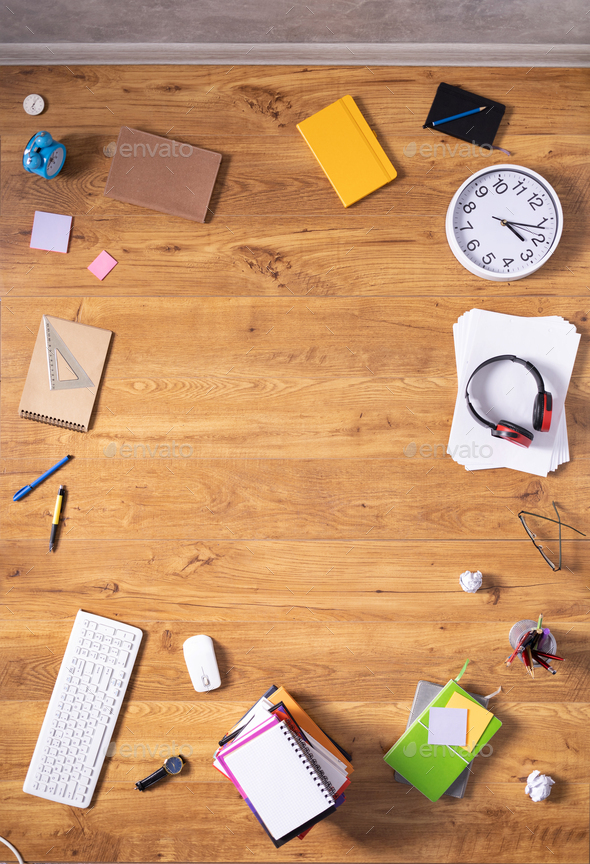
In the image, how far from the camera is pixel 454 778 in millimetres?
1378

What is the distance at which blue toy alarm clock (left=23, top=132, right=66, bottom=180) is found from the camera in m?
1.40

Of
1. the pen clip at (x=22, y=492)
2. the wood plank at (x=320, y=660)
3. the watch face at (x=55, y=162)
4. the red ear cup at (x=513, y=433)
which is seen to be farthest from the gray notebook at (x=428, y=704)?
the watch face at (x=55, y=162)

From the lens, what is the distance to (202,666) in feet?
4.65

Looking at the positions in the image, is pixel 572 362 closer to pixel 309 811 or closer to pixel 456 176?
pixel 456 176

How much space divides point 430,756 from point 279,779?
0.45 m

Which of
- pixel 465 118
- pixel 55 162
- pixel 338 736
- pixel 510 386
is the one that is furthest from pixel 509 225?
pixel 338 736

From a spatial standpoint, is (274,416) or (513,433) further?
(274,416)

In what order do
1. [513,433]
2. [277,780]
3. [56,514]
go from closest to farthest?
1. [277,780]
2. [513,433]
3. [56,514]

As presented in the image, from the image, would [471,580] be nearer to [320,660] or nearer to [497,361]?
Answer: [320,660]

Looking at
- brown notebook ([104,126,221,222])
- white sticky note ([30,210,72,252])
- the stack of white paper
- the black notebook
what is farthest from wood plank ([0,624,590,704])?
the black notebook

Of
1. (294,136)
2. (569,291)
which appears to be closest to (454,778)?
(569,291)

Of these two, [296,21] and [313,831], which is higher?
[296,21]

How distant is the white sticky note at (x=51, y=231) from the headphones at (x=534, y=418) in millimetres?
1189

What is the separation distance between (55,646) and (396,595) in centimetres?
96
